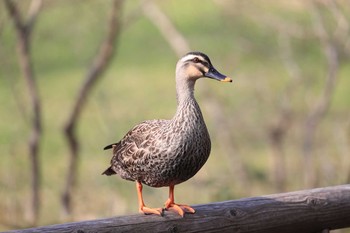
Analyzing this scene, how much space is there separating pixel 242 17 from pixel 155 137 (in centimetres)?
689

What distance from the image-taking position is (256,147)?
41.0 ft

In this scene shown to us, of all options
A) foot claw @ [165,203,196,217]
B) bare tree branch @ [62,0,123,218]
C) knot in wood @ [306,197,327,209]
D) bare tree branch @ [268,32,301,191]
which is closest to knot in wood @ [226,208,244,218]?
foot claw @ [165,203,196,217]

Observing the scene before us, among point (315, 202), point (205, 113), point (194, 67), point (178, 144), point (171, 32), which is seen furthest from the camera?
point (205, 113)

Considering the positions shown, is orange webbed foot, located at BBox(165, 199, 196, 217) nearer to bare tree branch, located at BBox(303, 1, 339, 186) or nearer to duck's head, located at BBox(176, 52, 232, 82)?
duck's head, located at BBox(176, 52, 232, 82)

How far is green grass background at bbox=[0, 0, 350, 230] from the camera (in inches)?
349

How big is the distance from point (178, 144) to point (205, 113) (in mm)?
9916

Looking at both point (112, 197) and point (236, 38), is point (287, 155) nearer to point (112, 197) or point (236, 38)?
point (236, 38)

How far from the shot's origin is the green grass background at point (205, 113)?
8.87 metres

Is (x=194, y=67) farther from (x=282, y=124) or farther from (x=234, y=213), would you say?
(x=282, y=124)

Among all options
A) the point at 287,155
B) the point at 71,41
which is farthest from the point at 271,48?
the point at 71,41

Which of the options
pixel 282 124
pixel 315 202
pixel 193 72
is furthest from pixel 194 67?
pixel 282 124

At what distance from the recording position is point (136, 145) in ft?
13.4

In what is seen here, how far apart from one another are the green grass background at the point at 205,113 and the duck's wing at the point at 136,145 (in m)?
2.83

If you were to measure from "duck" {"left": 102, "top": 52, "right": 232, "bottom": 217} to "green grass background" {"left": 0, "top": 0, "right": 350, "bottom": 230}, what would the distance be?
3.04 metres
